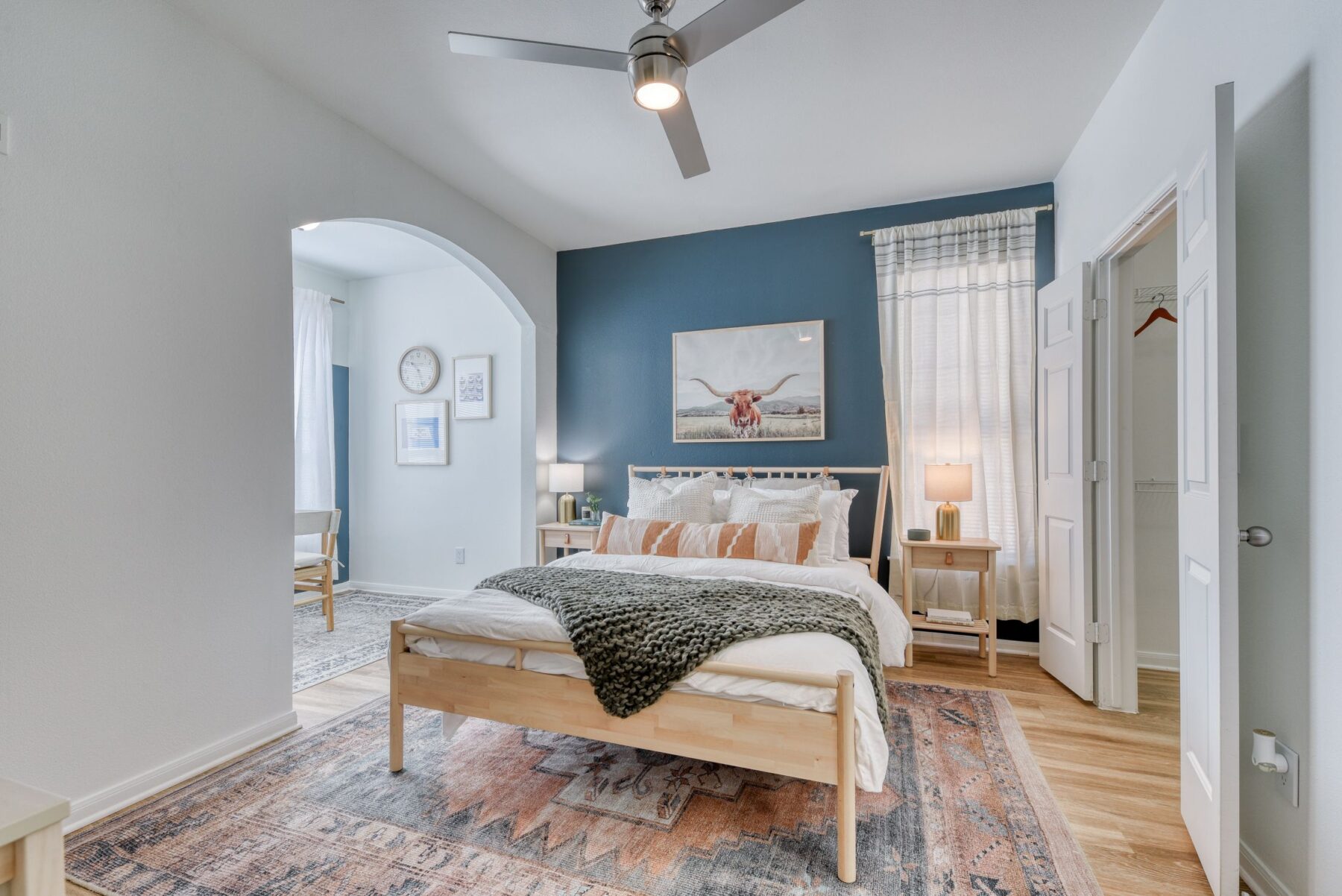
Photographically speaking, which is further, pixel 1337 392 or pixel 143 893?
pixel 143 893

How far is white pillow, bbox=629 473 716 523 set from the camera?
361cm

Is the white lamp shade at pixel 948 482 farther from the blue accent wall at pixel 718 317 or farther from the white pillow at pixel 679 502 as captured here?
the white pillow at pixel 679 502

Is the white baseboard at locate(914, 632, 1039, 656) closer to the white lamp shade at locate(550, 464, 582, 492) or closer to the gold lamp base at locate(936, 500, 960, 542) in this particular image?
the gold lamp base at locate(936, 500, 960, 542)

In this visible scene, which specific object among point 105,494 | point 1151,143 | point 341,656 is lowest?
point 341,656

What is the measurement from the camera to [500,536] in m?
5.05

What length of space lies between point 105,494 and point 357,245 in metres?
3.17

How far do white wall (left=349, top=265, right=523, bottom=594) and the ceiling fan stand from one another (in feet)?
10.7

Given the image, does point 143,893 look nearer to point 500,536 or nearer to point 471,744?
point 471,744

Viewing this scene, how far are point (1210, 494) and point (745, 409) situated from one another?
289 centimetres

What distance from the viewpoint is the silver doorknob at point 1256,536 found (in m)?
1.52

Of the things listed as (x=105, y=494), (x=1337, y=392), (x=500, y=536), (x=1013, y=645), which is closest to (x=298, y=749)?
(x=105, y=494)

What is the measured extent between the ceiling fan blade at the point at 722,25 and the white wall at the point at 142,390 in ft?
6.34

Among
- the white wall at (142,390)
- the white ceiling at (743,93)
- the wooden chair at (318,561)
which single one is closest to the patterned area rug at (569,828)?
the white wall at (142,390)

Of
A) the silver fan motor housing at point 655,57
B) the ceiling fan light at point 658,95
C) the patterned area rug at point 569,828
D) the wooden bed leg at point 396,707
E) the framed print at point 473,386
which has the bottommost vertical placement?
the patterned area rug at point 569,828
